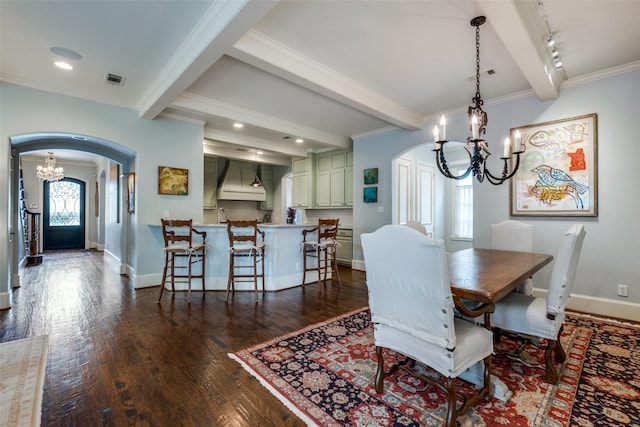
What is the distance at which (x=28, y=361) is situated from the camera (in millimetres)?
2172

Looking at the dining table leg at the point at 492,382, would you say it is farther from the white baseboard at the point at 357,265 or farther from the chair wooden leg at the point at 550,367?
the white baseboard at the point at 357,265

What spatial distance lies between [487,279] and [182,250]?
3.48 m

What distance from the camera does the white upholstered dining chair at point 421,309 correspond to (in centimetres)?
138

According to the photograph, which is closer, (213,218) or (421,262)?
(421,262)

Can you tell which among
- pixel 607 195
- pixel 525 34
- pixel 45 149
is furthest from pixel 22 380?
pixel 607 195

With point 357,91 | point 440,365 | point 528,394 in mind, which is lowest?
point 528,394

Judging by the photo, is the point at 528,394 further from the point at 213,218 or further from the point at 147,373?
the point at 213,218

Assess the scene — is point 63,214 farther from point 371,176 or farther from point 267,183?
point 371,176

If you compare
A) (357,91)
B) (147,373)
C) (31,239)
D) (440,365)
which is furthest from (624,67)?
(31,239)

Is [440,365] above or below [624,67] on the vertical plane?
below

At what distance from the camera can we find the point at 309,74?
306cm

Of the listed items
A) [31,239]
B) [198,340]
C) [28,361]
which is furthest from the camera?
[31,239]

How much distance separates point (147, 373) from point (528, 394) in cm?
257

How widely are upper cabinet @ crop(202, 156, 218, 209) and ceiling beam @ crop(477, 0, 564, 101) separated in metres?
6.83
